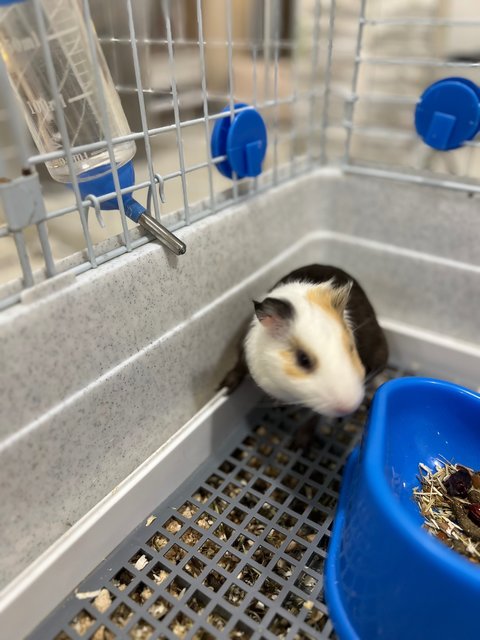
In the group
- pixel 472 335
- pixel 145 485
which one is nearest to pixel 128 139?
pixel 145 485

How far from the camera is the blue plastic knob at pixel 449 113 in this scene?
40.6 inches

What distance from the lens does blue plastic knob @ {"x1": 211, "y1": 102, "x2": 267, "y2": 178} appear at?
1.01 metres

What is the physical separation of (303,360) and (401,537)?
354 mm

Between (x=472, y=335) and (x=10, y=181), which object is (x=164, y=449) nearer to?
(x=10, y=181)

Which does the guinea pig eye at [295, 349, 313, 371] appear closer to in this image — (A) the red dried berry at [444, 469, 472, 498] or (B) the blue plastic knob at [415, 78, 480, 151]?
(A) the red dried berry at [444, 469, 472, 498]

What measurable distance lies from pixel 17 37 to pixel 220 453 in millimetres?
855

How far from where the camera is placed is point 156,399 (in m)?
0.94

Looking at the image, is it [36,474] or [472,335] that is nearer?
[36,474]

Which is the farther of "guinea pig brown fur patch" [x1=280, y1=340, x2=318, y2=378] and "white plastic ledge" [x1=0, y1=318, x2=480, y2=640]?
"guinea pig brown fur patch" [x1=280, y1=340, x2=318, y2=378]

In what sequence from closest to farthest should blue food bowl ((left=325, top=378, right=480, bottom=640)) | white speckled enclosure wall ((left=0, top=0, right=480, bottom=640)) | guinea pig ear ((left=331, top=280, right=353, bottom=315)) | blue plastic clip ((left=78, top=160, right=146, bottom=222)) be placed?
blue food bowl ((left=325, top=378, right=480, bottom=640)), white speckled enclosure wall ((left=0, top=0, right=480, bottom=640)), blue plastic clip ((left=78, top=160, right=146, bottom=222)), guinea pig ear ((left=331, top=280, right=353, bottom=315))

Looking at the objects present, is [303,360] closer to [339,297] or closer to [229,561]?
[339,297]

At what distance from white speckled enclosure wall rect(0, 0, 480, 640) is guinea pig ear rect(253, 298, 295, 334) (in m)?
0.15

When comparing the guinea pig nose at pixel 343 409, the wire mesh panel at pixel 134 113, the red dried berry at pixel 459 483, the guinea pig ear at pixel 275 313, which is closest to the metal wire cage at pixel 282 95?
the wire mesh panel at pixel 134 113

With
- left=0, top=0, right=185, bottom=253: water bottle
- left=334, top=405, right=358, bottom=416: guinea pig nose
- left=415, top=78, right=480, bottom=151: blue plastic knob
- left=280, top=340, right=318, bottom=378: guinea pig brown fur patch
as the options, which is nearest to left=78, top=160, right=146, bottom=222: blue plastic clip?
left=0, top=0, right=185, bottom=253: water bottle
